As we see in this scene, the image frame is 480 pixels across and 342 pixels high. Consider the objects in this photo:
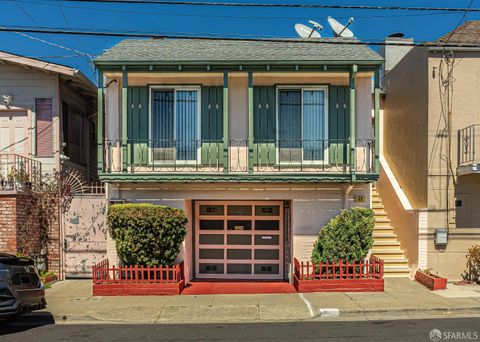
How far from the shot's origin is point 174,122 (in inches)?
450

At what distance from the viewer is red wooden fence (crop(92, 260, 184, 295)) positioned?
10.1m

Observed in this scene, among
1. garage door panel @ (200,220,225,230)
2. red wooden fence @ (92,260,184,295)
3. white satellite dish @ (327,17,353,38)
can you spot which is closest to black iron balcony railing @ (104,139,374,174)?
garage door panel @ (200,220,225,230)

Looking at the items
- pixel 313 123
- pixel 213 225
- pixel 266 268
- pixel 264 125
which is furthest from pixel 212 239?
pixel 313 123

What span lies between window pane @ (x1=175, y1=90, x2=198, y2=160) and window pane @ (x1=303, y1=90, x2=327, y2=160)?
280 cm

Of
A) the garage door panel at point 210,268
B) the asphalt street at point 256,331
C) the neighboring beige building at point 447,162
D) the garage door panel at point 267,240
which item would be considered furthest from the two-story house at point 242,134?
the asphalt street at point 256,331

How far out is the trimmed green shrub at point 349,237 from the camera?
33.6 ft

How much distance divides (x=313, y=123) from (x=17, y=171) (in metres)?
7.76

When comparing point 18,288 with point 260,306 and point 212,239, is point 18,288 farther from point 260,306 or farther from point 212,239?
point 212,239

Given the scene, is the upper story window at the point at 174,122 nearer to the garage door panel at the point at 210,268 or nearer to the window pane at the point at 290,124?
the window pane at the point at 290,124

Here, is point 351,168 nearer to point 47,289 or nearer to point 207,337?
point 207,337

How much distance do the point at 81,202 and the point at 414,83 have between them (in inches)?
380

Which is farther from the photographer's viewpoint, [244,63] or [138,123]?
[138,123]

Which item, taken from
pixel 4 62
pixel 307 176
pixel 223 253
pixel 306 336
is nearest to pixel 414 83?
pixel 307 176

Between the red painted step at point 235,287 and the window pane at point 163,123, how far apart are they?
3298mm
